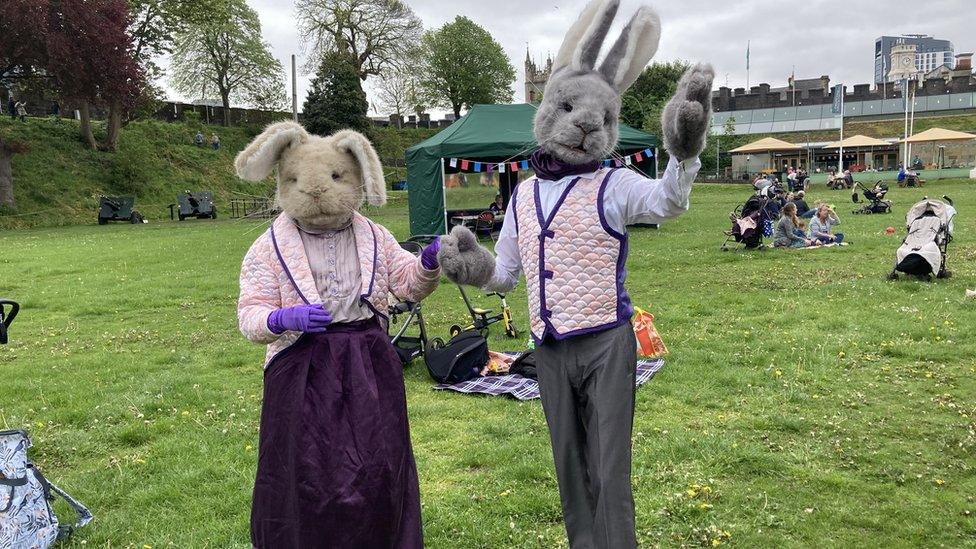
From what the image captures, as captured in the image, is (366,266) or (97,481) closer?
(366,266)

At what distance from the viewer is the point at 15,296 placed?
10.1m

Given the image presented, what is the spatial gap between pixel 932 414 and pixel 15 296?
37.8ft

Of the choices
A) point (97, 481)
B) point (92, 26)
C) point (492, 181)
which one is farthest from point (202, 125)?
point (97, 481)

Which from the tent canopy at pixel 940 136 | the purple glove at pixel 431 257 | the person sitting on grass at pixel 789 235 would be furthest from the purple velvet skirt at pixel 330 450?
the tent canopy at pixel 940 136

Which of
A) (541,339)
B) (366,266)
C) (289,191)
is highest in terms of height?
(289,191)

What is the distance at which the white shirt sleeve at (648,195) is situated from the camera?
2.32 metres

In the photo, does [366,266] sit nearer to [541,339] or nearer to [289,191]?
[289,191]

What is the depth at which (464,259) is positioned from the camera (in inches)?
103

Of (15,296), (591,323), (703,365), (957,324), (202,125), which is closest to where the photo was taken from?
(591,323)

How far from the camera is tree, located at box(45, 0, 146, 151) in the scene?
24.2m

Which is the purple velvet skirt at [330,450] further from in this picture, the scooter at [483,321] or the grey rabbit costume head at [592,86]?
the scooter at [483,321]

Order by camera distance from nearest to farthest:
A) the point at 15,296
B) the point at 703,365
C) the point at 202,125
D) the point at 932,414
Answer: the point at 932,414 < the point at 703,365 < the point at 15,296 < the point at 202,125

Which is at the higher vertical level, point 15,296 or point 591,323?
point 591,323

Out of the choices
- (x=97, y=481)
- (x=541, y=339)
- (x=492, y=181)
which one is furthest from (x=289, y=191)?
(x=492, y=181)
